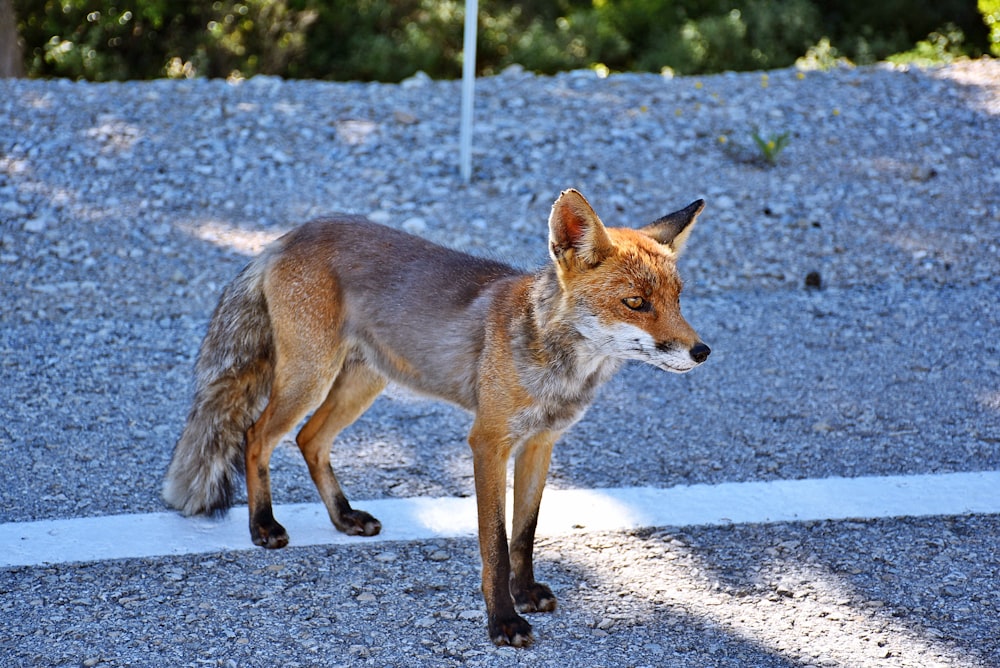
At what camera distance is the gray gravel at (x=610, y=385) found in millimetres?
3803

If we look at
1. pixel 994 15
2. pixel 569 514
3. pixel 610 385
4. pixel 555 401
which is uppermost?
pixel 994 15

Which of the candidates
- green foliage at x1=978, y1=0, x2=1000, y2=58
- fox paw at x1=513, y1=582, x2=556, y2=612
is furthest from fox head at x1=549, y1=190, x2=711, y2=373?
green foliage at x1=978, y1=0, x2=1000, y2=58

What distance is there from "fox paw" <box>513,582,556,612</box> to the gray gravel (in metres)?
0.09

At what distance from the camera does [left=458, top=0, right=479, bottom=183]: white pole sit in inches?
320

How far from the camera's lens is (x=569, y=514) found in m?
4.66

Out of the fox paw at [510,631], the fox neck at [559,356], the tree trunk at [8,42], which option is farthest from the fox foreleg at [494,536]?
the tree trunk at [8,42]

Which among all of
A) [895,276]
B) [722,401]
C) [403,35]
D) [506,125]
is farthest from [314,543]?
[403,35]

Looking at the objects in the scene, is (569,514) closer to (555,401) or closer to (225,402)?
(555,401)

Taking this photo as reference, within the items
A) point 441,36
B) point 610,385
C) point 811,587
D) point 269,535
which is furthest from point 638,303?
point 441,36

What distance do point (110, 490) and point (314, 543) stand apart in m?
1.11

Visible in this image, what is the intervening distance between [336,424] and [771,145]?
5.79m

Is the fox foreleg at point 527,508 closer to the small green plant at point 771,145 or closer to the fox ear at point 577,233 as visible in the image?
the fox ear at point 577,233

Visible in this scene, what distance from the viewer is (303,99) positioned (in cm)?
1019

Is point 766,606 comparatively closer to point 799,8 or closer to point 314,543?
point 314,543
